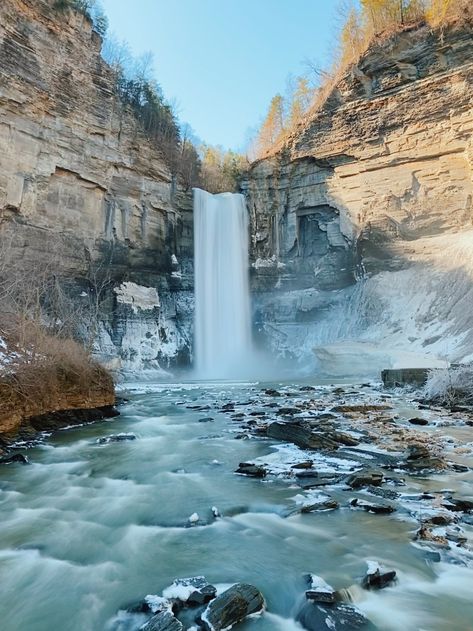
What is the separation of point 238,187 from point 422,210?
1231 centimetres

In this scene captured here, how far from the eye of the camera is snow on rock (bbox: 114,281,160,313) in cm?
2491

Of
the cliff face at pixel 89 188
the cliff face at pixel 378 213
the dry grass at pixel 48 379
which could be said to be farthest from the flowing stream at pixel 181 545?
the cliff face at pixel 89 188

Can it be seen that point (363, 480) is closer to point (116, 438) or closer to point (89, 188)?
point (116, 438)

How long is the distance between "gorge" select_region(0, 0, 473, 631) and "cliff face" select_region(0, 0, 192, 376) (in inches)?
4.8

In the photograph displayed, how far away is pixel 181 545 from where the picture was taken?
400cm

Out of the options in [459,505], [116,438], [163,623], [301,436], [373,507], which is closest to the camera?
[163,623]

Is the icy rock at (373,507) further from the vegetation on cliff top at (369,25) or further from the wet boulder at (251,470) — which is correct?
the vegetation on cliff top at (369,25)

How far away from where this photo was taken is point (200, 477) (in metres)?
6.00

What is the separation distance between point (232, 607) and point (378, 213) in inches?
989

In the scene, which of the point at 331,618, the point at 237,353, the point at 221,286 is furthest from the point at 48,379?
the point at 221,286

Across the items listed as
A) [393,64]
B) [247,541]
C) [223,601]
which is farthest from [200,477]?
[393,64]

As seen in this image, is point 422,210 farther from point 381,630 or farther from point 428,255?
point 381,630

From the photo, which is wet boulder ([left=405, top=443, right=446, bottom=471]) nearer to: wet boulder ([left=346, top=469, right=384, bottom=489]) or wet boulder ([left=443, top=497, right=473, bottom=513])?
wet boulder ([left=346, top=469, right=384, bottom=489])

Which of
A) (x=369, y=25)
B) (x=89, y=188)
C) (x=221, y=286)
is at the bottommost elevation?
(x=221, y=286)
